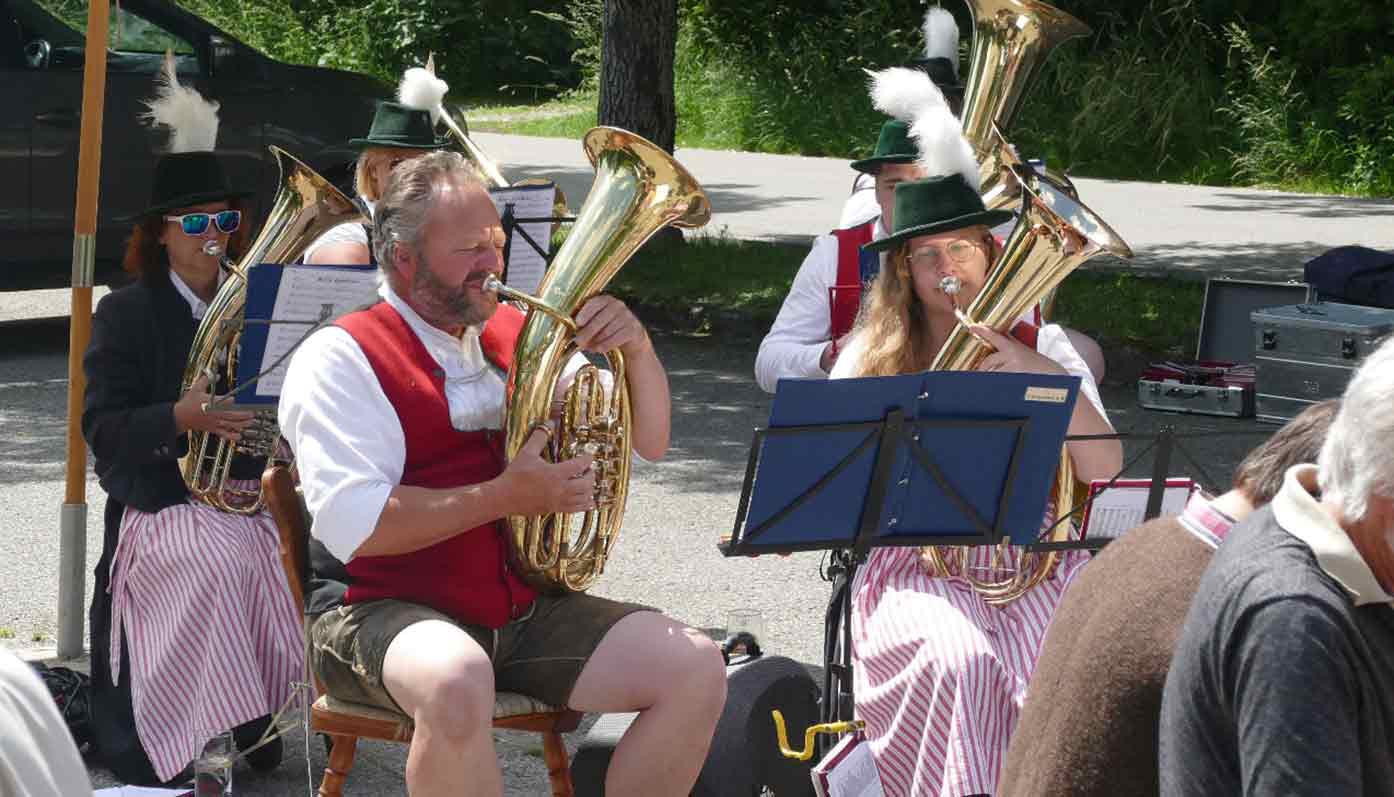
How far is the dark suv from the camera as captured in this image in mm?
9164

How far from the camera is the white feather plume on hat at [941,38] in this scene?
644 centimetres

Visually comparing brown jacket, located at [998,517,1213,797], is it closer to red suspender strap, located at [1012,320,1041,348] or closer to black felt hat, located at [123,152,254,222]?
red suspender strap, located at [1012,320,1041,348]

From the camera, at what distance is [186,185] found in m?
4.51

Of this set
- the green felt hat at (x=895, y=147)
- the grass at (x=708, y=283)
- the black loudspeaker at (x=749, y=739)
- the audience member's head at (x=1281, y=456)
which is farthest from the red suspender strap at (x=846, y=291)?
the grass at (x=708, y=283)

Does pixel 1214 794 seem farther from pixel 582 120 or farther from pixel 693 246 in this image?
pixel 582 120

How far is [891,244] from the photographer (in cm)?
394

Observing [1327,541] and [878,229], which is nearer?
[1327,541]

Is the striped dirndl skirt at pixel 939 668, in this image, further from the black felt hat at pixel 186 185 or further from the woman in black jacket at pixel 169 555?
the black felt hat at pixel 186 185

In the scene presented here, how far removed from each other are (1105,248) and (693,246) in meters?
7.80

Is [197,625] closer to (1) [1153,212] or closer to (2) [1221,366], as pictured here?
(2) [1221,366]

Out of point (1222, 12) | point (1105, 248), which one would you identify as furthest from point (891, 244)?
point (1222, 12)

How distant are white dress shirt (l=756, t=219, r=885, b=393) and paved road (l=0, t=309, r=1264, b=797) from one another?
2.92 feet

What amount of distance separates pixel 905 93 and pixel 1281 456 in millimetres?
2336

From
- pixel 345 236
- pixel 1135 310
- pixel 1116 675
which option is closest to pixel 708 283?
pixel 1135 310
